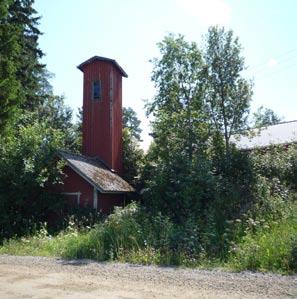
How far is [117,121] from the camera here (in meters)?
28.1

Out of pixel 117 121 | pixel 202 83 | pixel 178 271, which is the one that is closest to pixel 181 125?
pixel 202 83

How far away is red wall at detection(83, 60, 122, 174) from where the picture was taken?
89.6 feet

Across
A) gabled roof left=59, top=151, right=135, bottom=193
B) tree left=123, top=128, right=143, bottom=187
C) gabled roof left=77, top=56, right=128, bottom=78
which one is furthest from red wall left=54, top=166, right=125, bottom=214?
gabled roof left=77, top=56, right=128, bottom=78

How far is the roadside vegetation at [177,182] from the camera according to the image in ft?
45.1

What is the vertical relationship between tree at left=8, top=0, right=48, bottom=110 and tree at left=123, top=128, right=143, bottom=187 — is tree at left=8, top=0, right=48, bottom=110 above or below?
above

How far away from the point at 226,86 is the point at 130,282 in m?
16.5

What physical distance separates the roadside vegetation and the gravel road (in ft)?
4.13

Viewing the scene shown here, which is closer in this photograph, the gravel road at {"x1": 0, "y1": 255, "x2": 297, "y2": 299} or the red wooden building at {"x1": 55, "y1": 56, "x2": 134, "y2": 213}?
Answer: the gravel road at {"x1": 0, "y1": 255, "x2": 297, "y2": 299}

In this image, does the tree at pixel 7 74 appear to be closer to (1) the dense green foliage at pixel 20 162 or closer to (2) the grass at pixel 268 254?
(1) the dense green foliage at pixel 20 162

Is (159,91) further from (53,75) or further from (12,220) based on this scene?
(53,75)

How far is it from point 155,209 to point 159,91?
9.75 m

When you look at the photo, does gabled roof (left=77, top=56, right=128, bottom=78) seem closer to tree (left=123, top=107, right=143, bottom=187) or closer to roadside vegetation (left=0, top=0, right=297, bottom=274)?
roadside vegetation (left=0, top=0, right=297, bottom=274)

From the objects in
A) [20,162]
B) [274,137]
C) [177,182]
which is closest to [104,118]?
[20,162]

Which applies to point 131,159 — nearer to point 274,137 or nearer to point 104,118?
point 104,118
